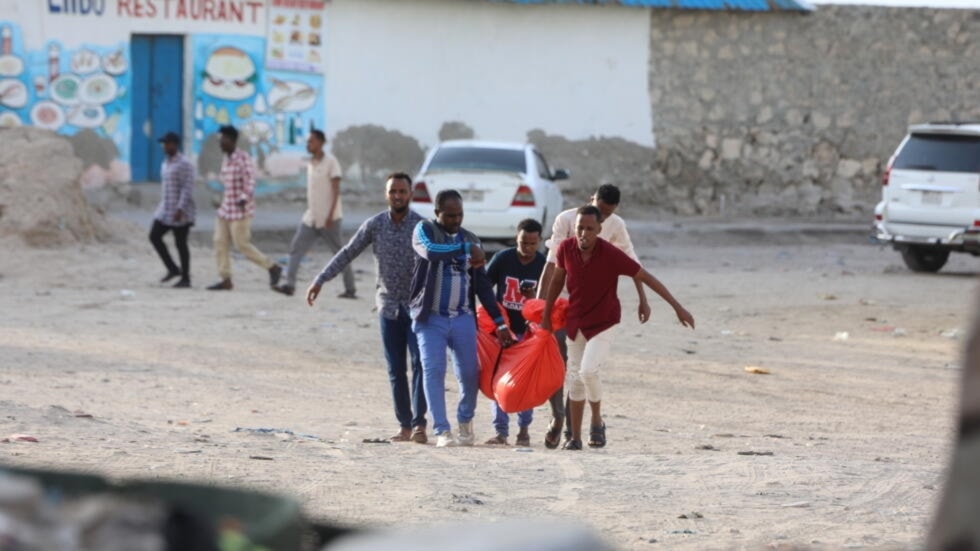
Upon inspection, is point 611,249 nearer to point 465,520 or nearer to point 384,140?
point 465,520

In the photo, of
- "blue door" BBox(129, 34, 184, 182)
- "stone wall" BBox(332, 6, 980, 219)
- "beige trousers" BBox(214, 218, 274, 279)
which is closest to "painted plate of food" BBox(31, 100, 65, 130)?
"blue door" BBox(129, 34, 184, 182)

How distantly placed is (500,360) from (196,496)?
20.9 feet

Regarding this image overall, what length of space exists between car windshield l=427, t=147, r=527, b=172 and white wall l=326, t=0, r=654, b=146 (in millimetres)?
4648

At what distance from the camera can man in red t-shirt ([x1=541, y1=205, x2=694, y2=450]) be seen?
901 cm

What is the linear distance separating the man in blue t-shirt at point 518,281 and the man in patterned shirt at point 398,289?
53 cm

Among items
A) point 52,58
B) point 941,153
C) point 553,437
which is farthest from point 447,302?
point 52,58

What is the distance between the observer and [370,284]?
18016 millimetres

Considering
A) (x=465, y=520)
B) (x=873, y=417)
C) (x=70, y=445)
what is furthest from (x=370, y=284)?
(x=465, y=520)

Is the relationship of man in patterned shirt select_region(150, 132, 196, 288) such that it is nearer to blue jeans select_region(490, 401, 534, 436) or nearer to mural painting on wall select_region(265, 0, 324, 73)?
mural painting on wall select_region(265, 0, 324, 73)

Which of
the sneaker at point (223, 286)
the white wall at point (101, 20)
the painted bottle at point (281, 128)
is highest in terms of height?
the white wall at point (101, 20)

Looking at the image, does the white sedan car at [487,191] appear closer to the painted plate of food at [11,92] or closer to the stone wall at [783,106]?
the stone wall at [783,106]

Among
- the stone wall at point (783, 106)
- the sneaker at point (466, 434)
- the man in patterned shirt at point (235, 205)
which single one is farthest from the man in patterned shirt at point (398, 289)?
the stone wall at point (783, 106)

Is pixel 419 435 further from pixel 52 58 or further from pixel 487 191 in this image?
pixel 52 58

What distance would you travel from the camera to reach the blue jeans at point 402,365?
9.45m
